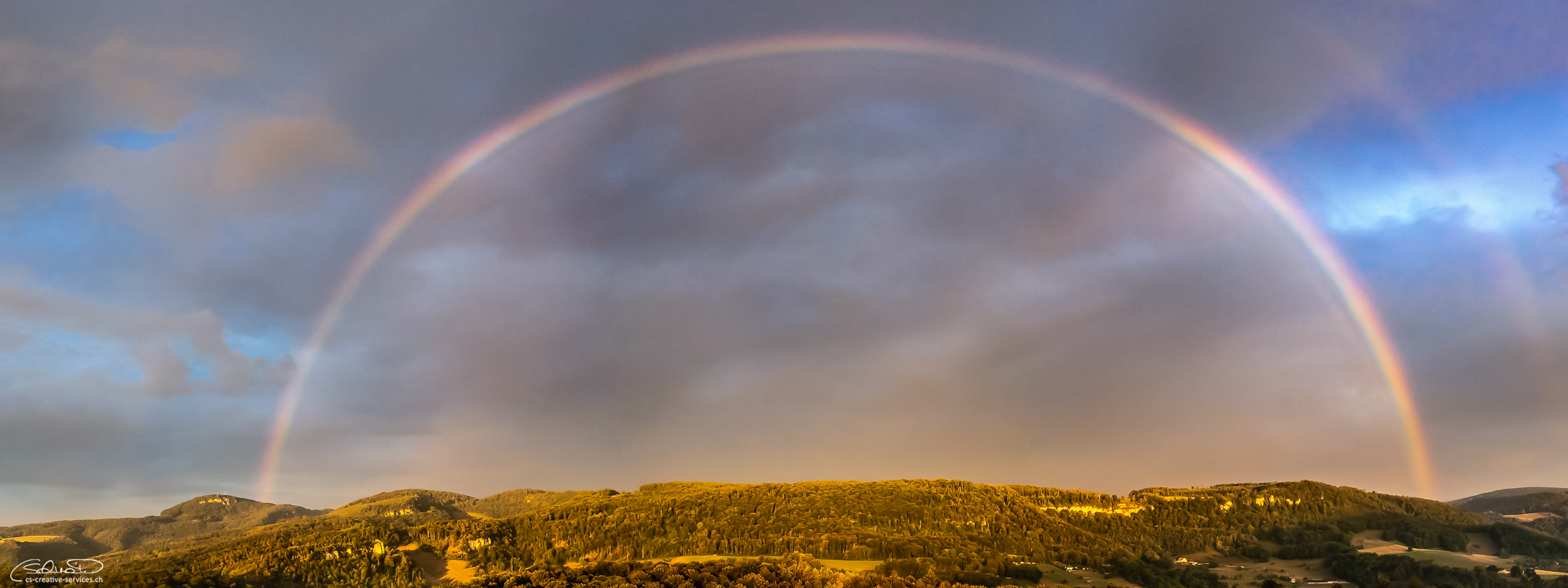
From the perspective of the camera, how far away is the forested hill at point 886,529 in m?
127

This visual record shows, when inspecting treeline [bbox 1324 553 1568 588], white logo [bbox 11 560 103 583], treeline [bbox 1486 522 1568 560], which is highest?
white logo [bbox 11 560 103 583]

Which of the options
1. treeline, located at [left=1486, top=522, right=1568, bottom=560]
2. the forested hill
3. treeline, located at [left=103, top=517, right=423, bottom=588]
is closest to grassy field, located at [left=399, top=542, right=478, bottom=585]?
the forested hill

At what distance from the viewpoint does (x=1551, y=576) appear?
354ft

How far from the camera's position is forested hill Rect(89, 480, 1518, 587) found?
127 meters

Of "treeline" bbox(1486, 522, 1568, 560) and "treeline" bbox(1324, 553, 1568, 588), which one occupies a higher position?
"treeline" bbox(1486, 522, 1568, 560)

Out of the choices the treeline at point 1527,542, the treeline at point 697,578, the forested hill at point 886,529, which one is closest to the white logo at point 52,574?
the forested hill at point 886,529

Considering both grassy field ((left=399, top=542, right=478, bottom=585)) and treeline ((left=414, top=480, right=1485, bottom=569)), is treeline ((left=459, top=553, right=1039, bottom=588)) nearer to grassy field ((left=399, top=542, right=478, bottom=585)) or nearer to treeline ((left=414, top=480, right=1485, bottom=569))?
treeline ((left=414, top=480, right=1485, bottom=569))

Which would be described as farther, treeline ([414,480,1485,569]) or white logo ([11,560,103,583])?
treeline ([414,480,1485,569])

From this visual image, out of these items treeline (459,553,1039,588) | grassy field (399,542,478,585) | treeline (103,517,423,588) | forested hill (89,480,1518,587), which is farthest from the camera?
grassy field (399,542,478,585)

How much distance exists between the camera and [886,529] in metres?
147

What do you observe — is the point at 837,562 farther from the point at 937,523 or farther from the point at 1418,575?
the point at 1418,575

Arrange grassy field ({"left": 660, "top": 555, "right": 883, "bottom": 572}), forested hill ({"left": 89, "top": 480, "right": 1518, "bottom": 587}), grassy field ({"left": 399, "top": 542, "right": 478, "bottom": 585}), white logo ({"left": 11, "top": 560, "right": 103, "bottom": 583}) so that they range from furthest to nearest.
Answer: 1. grassy field ({"left": 399, "top": 542, "right": 478, "bottom": 585})
2. forested hill ({"left": 89, "top": 480, "right": 1518, "bottom": 587})
3. grassy field ({"left": 660, "top": 555, "right": 883, "bottom": 572})
4. white logo ({"left": 11, "top": 560, "right": 103, "bottom": 583})

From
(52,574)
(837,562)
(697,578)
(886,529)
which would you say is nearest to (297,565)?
(52,574)

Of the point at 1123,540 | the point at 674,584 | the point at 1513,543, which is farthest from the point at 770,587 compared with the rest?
the point at 1513,543
